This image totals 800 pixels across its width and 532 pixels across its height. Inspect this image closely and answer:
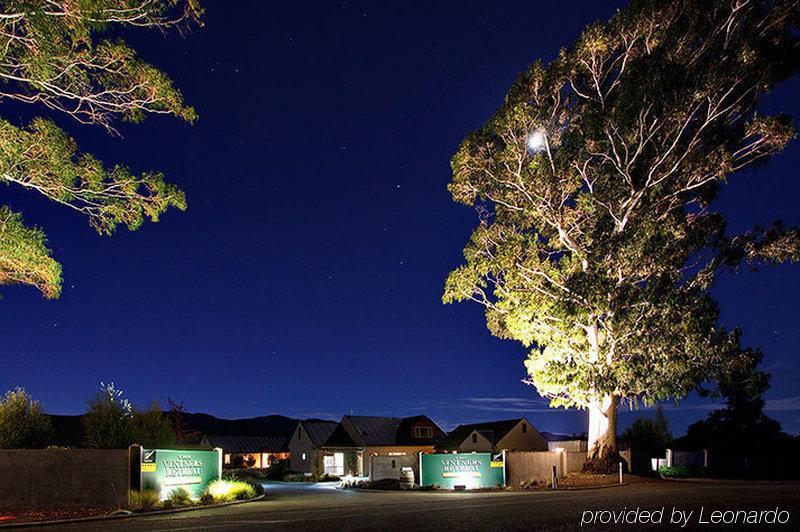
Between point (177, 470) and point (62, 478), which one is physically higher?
point (62, 478)

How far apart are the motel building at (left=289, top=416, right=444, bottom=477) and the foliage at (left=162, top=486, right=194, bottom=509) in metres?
34.6

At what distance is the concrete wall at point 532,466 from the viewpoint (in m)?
29.9

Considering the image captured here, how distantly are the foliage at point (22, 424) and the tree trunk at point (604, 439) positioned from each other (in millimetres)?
20364

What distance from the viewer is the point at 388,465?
3756cm

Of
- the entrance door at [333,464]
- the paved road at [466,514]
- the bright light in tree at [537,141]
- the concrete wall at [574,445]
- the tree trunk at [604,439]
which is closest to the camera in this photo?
the paved road at [466,514]

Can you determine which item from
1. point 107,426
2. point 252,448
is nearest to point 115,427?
point 107,426

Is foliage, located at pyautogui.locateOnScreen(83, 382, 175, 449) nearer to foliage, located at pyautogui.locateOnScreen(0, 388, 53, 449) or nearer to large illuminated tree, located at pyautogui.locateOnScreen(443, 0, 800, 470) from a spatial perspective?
foliage, located at pyautogui.locateOnScreen(0, 388, 53, 449)

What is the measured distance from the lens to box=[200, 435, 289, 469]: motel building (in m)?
76.8

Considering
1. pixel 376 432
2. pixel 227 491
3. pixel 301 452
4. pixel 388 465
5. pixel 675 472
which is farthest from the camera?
pixel 301 452

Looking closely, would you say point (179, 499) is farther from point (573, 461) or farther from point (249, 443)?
point (249, 443)

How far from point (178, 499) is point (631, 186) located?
19078 mm

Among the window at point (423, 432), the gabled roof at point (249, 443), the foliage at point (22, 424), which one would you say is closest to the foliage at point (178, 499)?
the foliage at point (22, 424)

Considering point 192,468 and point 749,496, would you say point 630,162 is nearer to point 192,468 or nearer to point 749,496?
point 749,496

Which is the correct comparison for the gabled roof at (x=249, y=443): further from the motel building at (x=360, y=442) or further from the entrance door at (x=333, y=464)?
the entrance door at (x=333, y=464)
